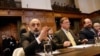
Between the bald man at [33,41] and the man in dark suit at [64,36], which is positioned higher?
the bald man at [33,41]

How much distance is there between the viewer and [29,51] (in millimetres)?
2338

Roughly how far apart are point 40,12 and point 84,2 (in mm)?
3574

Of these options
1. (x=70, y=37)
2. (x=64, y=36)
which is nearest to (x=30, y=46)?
(x=64, y=36)

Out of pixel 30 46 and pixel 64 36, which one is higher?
pixel 30 46

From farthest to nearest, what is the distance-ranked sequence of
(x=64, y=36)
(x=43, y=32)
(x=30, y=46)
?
→ (x=64, y=36) → (x=30, y=46) → (x=43, y=32)

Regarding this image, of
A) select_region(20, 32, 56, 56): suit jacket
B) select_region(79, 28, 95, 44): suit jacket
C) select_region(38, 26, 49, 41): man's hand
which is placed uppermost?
select_region(38, 26, 49, 41): man's hand

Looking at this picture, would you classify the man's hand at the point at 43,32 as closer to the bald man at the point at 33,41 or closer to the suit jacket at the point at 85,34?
the bald man at the point at 33,41

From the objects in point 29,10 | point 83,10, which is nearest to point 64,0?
point 83,10

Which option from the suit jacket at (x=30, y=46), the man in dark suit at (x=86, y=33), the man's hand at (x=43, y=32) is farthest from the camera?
the man in dark suit at (x=86, y=33)

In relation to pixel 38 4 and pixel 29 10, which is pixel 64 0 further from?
pixel 29 10

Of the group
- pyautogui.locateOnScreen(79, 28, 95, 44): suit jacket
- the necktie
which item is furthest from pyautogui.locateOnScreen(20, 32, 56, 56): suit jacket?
pyautogui.locateOnScreen(79, 28, 95, 44): suit jacket

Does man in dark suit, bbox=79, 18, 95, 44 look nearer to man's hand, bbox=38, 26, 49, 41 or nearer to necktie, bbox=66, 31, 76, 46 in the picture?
necktie, bbox=66, 31, 76, 46

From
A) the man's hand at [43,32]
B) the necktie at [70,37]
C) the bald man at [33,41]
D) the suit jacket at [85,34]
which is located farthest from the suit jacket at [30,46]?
the suit jacket at [85,34]

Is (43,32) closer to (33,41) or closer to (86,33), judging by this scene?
(33,41)
